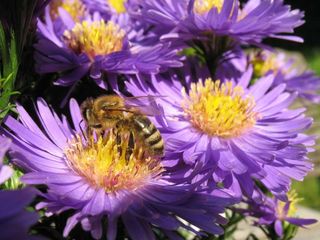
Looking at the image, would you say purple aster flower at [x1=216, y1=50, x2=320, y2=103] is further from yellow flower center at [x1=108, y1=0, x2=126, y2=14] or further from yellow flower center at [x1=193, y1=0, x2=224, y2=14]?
yellow flower center at [x1=108, y1=0, x2=126, y2=14]

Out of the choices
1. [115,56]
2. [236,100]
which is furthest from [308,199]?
[115,56]

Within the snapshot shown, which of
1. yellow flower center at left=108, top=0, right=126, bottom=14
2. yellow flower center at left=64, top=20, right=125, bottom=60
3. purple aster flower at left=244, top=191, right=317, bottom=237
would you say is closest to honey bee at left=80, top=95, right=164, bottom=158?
yellow flower center at left=64, top=20, right=125, bottom=60

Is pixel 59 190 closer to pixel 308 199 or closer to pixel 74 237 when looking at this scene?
pixel 74 237

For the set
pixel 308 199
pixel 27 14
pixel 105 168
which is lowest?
pixel 308 199

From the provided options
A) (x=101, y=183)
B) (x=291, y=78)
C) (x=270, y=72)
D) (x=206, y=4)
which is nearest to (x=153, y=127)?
(x=101, y=183)

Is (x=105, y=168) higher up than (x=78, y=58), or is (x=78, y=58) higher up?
(x=78, y=58)

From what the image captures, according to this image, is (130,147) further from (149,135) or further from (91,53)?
(91,53)

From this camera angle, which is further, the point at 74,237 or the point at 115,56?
the point at 115,56
